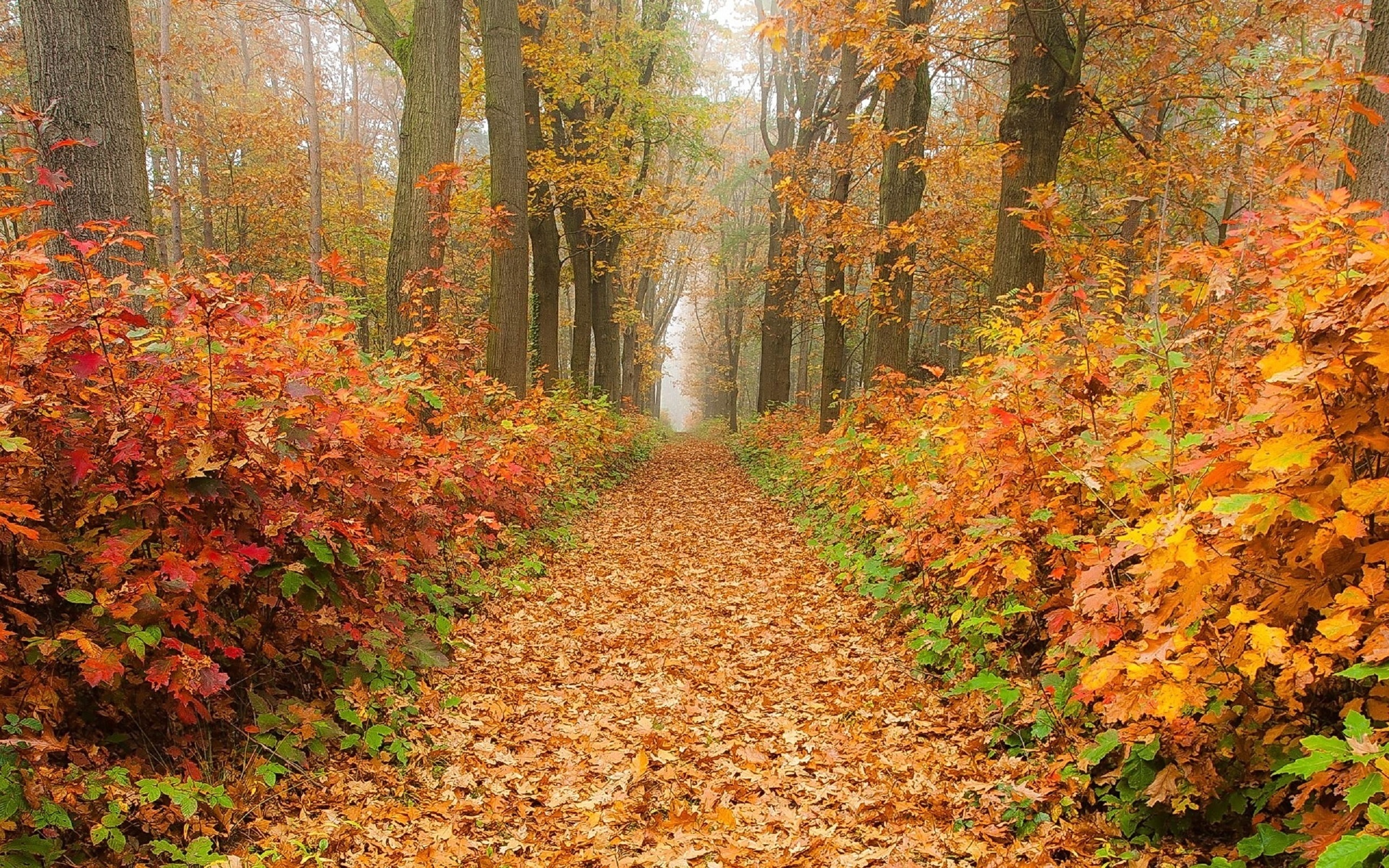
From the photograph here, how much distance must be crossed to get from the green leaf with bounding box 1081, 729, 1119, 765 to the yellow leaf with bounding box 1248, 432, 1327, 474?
1296 mm

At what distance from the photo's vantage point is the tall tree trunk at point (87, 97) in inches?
197

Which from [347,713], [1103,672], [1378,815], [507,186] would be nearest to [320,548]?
[347,713]

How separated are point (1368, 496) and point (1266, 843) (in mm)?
1238

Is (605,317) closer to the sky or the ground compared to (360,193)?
closer to the ground

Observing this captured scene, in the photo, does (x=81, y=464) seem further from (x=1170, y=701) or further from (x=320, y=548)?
(x=1170, y=701)

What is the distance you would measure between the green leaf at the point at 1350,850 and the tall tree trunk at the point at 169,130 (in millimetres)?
19219

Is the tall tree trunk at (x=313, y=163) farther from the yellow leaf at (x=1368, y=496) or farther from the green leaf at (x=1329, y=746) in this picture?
the green leaf at (x=1329, y=746)

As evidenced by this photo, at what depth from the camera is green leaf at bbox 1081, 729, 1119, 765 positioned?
116 inches

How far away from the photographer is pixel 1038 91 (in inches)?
302

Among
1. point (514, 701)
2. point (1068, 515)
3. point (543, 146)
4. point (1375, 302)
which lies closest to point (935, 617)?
point (1068, 515)

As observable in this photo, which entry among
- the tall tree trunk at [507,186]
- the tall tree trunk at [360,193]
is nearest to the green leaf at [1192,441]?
the tall tree trunk at [507,186]

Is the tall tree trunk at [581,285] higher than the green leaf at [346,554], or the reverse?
the tall tree trunk at [581,285]

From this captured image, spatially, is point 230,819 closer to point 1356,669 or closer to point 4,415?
point 4,415

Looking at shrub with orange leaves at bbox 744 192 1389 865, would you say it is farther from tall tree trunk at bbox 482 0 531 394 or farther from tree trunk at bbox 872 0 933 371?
tall tree trunk at bbox 482 0 531 394
